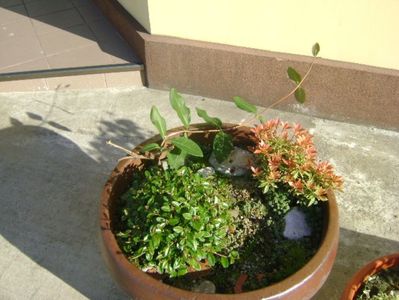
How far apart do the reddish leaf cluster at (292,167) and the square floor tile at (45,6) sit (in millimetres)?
3052

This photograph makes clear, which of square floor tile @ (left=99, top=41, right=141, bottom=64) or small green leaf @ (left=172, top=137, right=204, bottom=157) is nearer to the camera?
small green leaf @ (left=172, top=137, right=204, bottom=157)

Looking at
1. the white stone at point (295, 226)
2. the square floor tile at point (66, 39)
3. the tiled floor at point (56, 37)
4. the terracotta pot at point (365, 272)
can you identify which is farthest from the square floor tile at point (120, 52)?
the terracotta pot at point (365, 272)

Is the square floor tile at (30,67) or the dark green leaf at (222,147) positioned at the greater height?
the dark green leaf at (222,147)

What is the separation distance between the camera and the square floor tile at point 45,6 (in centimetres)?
449

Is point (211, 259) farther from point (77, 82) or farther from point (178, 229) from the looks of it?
point (77, 82)

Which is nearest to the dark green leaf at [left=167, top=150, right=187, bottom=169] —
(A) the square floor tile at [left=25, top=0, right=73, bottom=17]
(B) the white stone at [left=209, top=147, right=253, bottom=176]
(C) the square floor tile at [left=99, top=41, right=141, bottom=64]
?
(B) the white stone at [left=209, top=147, right=253, bottom=176]

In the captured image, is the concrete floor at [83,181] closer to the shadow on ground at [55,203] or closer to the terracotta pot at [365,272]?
the shadow on ground at [55,203]

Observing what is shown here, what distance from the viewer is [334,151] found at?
10.8ft

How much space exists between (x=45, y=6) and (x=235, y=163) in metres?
3.09

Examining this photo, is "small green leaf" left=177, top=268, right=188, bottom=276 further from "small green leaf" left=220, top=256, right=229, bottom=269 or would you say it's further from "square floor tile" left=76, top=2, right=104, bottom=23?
"square floor tile" left=76, top=2, right=104, bottom=23

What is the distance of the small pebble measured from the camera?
81.4 inches

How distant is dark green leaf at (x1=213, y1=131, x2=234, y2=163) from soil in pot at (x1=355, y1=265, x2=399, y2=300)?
87 centimetres

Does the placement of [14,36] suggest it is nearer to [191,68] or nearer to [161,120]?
[191,68]

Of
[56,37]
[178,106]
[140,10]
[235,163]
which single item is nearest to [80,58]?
[56,37]
